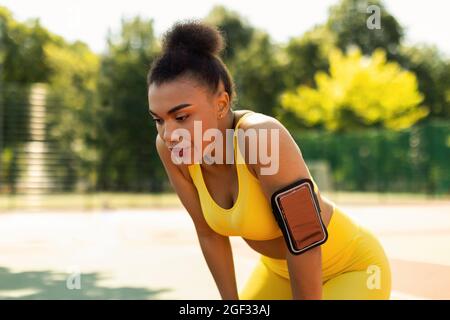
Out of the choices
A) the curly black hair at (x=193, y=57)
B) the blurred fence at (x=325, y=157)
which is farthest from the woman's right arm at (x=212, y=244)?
the blurred fence at (x=325, y=157)

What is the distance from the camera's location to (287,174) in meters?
2.10

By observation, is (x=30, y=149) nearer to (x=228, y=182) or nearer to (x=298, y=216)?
(x=228, y=182)

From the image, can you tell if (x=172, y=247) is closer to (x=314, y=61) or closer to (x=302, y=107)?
(x=302, y=107)

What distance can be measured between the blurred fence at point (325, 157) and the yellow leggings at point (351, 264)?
59.1 ft

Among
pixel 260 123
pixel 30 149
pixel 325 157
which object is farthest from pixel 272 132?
pixel 325 157

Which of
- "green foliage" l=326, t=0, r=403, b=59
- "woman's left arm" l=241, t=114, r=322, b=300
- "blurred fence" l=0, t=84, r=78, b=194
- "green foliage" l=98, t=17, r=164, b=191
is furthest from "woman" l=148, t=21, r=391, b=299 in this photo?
"green foliage" l=326, t=0, r=403, b=59

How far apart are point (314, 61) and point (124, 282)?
3998 centimetres

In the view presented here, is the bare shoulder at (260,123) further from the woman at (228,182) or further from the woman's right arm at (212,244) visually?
the woman's right arm at (212,244)

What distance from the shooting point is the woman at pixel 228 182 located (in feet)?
7.05

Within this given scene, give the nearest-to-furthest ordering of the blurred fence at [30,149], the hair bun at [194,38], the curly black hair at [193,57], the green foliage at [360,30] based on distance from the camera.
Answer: the curly black hair at [193,57]
the hair bun at [194,38]
the blurred fence at [30,149]
the green foliage at [360,30]

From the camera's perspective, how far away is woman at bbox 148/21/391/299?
2.15 metres

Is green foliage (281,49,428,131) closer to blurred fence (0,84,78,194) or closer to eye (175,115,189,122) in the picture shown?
blurred fence (0,84,78,194)

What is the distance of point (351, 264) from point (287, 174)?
703mm

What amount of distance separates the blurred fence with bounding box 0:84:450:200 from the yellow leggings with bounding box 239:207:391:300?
709 inches
